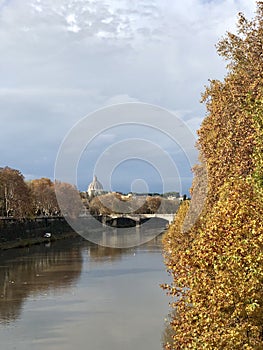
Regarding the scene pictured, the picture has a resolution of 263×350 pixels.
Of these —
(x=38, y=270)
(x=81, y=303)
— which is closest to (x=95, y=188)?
(x=38, y=270)

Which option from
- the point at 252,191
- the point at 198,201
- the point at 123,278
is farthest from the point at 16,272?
the point at 252,191

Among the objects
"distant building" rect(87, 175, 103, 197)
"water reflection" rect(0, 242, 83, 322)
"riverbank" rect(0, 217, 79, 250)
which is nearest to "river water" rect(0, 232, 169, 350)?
"water reflection" rect(0, 242, 83, 322)

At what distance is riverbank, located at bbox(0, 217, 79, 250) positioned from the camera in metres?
72.4

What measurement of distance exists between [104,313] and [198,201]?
10511 millimetres

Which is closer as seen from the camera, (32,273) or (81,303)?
(81,303)

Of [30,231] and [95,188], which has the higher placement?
[95,188]

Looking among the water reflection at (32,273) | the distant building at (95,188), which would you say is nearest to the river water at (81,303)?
the water reflection at (32,273)

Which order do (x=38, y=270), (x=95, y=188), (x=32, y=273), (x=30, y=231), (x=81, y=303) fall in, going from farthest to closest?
(x=95, y=188)
(x=30, y=231)
(x=38, y=270)
(x=32, y=273)
(x=81, y=303)

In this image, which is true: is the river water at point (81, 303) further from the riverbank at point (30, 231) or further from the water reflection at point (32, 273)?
the riverbank at point (30, 231)

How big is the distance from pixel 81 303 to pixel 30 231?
52.1 metres

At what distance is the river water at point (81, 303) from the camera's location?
80.3ft

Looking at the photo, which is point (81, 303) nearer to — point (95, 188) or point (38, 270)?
point (38, 270)

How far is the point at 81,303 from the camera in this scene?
1308 inches

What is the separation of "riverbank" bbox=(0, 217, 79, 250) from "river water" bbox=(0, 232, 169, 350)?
1340 centimetres
